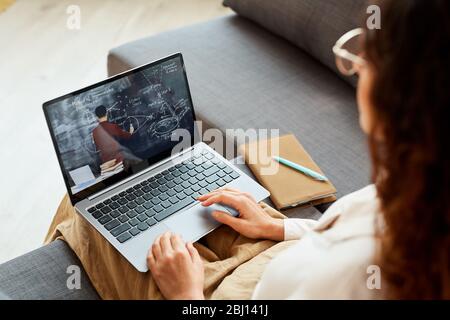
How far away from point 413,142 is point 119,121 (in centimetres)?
69

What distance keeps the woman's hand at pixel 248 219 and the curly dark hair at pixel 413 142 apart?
39 cm

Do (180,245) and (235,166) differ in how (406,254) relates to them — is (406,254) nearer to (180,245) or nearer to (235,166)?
(180,245)

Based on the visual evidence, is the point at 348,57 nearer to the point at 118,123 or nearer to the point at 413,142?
the point at 413,142

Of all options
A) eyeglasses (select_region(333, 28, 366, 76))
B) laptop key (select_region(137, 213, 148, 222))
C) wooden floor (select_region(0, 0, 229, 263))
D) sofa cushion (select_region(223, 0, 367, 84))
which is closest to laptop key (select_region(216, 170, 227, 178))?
laptop key (select_region(137, 213, 148, 222))

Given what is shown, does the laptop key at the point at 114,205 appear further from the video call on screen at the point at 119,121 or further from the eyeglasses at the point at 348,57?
the eyeglasses at the point at 348,57

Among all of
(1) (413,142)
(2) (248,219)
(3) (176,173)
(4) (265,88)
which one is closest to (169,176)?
(3) (176,173)

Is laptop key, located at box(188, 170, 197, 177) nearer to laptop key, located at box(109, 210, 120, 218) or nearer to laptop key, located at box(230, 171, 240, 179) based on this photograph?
laptop key, located at box(230, 171, 240, 179)

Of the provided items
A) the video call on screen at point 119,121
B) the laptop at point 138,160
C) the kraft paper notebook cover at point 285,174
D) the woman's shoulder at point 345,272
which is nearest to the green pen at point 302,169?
the kraft paper notebook cover at point 285,174

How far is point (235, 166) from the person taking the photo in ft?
4.27

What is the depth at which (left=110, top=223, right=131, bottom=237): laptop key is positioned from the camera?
1.09 m

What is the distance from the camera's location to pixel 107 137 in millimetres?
1146

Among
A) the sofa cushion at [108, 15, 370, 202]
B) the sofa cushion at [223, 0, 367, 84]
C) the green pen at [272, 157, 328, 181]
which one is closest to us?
the green pen at [272, 157, 328, 181]

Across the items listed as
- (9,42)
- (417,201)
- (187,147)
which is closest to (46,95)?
(9,42)

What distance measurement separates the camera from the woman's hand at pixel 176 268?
37.4 inches
